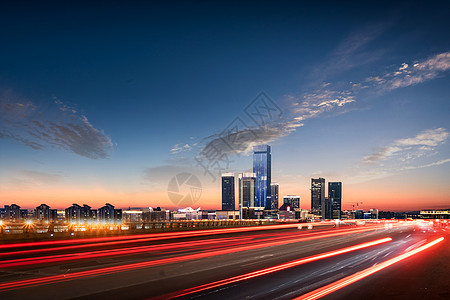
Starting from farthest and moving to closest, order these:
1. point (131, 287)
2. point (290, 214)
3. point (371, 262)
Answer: point (290, 214) < point (371, 262) < point (131, 287)

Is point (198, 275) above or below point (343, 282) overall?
below

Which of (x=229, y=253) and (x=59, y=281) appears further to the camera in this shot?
(x=229, y=253)

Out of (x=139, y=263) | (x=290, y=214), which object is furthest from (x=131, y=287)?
(x=290, y=214)

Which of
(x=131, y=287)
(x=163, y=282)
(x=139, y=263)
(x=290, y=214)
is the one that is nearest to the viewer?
(x=131, y=287)

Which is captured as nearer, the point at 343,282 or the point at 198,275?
the point at 343,282

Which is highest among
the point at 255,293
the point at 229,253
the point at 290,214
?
the point at 255,293

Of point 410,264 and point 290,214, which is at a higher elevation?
point 410,264

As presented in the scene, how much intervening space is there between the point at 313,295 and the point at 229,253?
12.5 m

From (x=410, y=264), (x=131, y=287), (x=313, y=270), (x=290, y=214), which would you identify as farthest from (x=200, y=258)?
(x=290, y=214)

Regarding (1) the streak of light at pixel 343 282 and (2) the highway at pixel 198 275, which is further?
(2) the highway at pixel 198 275

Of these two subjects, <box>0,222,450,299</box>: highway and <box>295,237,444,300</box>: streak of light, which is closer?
<box>295,237,444,300</box>: streak of light

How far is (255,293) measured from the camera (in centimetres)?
1174

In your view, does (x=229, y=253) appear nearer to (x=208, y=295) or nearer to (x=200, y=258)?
(x=200, y=258)

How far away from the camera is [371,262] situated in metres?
19.8
